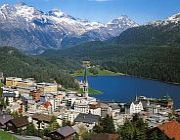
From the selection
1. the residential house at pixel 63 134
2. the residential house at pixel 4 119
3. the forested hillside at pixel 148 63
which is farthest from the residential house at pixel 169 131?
the forested hillside at pixel 148 63

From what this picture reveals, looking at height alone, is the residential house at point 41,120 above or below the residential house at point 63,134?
above

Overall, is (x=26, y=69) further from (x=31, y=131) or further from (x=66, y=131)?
(x=66, y=131)

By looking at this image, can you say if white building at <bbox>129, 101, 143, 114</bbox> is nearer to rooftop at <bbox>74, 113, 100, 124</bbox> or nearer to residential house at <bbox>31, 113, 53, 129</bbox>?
rooftop at <bbox>74, 113, 100, 124</bbox>

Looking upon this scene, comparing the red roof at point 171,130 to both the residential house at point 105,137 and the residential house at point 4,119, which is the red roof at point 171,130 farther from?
the residential house at point 4,119

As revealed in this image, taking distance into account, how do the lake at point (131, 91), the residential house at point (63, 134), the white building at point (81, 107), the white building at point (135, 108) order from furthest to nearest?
the lake at point (131, 91) → the white building at point (135, 108) → the white building at point (81, 107) → the residential house at point (63, 134)

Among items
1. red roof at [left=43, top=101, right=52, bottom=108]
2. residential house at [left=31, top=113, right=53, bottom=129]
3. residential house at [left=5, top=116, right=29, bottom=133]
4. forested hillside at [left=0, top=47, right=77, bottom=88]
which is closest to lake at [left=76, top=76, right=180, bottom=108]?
forested hillside at [left=0, top=47, right=77, bottom=88]

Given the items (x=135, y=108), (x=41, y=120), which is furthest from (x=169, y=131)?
(x=135, y=108)

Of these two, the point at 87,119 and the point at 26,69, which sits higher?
the point at 26,69

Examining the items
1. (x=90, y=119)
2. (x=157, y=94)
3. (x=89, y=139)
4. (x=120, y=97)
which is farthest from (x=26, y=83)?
(x=89, y=139)

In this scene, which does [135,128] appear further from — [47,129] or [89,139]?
[47,129]
